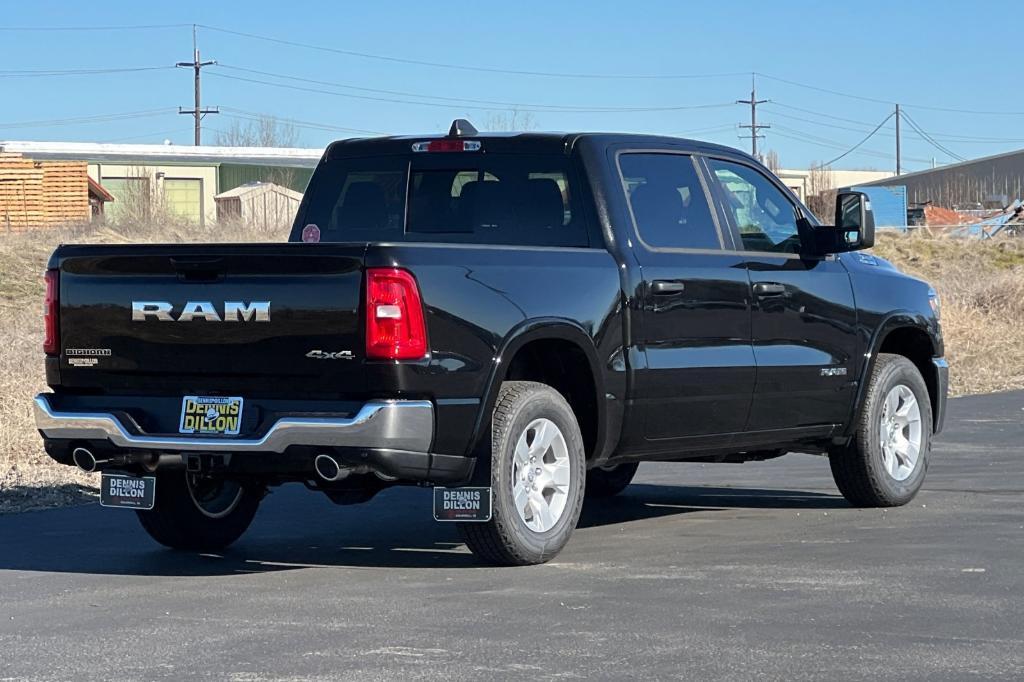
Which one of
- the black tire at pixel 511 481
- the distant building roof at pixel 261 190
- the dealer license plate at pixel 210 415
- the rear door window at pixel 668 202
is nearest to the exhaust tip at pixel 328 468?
the dealer license plate at pixel 210 415

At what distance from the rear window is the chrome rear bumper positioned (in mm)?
1737

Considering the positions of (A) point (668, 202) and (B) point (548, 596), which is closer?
(B) point (548, 596)

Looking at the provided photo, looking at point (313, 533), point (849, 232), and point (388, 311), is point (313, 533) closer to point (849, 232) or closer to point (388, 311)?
point (388, 311)

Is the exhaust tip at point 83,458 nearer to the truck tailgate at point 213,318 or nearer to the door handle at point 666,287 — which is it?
the truck tailgate at point 213,318

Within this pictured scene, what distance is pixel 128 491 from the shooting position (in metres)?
8.26

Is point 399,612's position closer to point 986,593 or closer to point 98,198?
point 986,593

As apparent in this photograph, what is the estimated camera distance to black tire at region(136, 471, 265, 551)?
9.00 m

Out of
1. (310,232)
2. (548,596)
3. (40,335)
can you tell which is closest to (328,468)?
(548,596)

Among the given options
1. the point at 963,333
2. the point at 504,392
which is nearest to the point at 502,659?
the point at 504,392

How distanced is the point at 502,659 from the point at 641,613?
39.8 inches

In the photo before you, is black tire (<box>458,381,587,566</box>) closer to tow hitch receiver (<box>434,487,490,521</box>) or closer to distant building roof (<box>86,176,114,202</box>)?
A: tow hitch receiver (<box>434,487,490,521</box>)

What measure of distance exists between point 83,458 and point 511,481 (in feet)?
6.37

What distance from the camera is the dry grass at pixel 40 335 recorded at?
39.4 ft

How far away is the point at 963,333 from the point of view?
2612 cm
